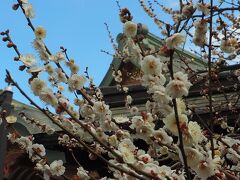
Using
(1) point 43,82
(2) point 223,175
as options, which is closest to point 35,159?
(1) point 43,82

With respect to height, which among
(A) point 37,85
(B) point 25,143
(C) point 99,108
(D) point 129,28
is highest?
(D) point 129,28

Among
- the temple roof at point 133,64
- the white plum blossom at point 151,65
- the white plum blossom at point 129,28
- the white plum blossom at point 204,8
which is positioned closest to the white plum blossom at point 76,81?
the white plum blossom at point 129,28

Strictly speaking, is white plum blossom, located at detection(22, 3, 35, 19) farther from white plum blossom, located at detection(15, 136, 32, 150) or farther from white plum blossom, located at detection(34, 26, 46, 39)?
white plum blossom, located at detection(15, 136, 32, 150)

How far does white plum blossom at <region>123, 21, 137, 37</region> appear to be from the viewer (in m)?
2.99

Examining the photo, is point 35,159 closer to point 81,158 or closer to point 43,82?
point 43,82

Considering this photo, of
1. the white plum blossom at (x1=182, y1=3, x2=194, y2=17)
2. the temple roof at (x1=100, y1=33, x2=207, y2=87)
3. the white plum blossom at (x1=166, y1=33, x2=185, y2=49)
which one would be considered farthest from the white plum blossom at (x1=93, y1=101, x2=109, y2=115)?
the temple roof at (x1=100, y1=33, x2=207, y2=87)

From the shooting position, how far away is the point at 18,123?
6.24 m

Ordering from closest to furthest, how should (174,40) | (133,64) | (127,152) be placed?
(174,40) < (127,152) < (133,64)

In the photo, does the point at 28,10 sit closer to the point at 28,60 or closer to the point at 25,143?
the point at 28,60

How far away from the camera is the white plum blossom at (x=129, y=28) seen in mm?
2986

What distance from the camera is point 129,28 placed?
3002mm

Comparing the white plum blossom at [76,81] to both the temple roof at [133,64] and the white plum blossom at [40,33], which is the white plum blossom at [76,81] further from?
the temple roof at [133,64]

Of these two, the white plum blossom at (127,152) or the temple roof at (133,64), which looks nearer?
the white plum blossom at (127,152)

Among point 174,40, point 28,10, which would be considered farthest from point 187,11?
point 28,10
